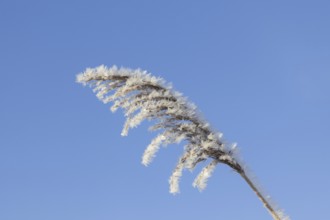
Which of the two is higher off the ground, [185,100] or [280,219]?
[185,100]

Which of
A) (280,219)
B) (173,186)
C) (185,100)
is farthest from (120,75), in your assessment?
(280,219)

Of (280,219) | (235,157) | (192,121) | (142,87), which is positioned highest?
(142,87)

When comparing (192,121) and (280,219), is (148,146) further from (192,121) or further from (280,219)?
(280,219)

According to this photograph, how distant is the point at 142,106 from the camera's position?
7480 millimetres

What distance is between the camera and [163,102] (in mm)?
7410

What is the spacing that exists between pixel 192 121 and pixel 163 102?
38 cm

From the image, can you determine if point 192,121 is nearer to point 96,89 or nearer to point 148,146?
point 148,146

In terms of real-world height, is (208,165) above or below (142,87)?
below

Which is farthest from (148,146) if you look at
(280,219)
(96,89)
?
(280,219)

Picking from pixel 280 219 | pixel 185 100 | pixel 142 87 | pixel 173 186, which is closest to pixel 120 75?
pixel 142 87

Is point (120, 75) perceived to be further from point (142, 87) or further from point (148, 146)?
point (148, 146)

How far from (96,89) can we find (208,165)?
1490 mm

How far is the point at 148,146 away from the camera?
7562mm

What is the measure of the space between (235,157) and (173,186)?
28.7 inches
